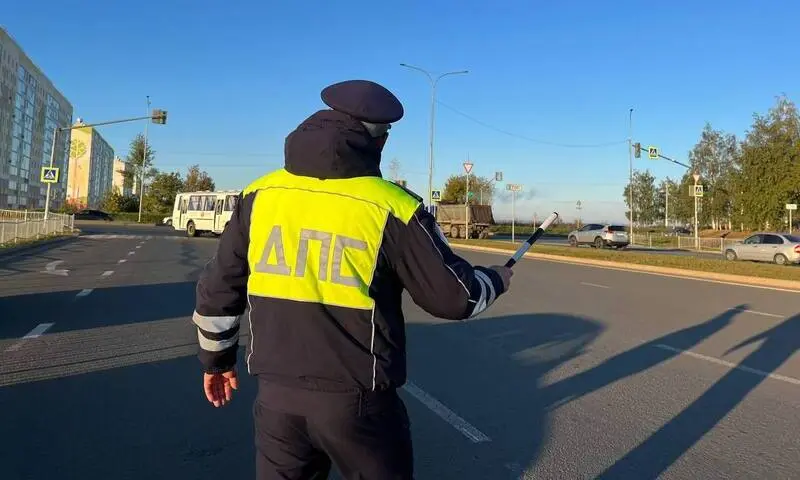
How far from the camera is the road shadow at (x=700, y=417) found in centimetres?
400

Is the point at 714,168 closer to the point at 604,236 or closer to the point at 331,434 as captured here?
the point at 604,236

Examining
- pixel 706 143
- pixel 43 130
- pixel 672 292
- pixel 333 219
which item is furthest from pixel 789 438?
pixel 43 130

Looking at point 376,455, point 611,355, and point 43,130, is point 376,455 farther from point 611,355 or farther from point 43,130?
point 43,130

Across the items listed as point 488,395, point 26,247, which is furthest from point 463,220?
point 488,395

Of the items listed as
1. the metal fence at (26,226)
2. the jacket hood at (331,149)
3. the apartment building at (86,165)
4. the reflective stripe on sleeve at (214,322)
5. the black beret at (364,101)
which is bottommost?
the reflective stripe on sleeve at (214,322)

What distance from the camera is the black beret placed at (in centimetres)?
206

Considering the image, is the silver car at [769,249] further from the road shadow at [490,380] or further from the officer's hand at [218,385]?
the officer's hand at [218,385]

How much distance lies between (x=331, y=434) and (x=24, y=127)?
406ft

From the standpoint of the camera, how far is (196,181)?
81438mm

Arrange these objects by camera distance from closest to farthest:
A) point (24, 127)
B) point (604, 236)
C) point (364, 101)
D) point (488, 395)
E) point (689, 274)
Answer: point (364, 101), point (488, 395), point (689, 274), point (604, 236), point (24, 127)

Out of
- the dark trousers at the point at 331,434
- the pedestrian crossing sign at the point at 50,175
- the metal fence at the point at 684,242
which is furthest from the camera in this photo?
the metal fence at the point at 684,242

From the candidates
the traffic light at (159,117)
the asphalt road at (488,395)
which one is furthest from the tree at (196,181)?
the asphalt road at (488,395)

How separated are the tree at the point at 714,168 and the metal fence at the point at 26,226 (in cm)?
6196

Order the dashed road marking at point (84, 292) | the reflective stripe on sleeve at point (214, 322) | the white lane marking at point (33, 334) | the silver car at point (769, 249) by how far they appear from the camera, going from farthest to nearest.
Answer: the silver car at point (769, 249) → the dashed road marking at point (84, 292) → the white lane marking at point (33, 334) → the reflective stripe on sleeve at point (214, 322)
